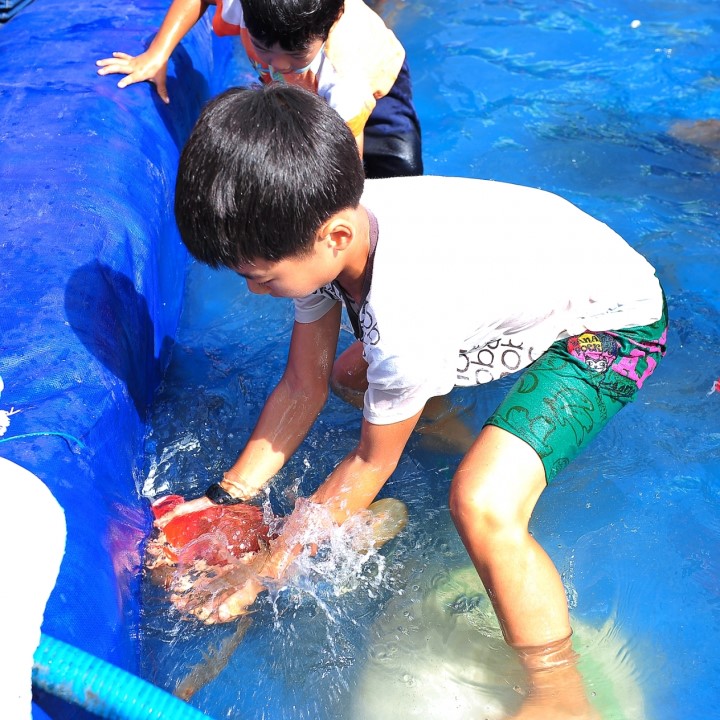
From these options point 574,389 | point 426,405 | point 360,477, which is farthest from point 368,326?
point 426,405

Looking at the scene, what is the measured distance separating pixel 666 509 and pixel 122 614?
1.41 metres

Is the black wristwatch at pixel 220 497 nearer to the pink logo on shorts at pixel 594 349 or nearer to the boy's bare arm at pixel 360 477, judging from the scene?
the boy's bare arm at pixel 360 477

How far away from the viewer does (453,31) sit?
4.90m

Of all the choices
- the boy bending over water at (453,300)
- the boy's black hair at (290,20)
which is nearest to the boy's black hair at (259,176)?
the boy bending over water at (453,300)

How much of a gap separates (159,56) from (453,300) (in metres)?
1.95

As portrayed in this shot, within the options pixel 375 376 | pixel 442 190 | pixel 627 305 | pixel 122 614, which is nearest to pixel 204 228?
pixel 375 376

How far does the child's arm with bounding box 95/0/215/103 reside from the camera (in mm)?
3152

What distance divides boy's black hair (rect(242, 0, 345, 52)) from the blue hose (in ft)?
5.83

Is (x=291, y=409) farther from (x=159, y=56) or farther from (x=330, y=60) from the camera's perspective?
(x=159, y=56)

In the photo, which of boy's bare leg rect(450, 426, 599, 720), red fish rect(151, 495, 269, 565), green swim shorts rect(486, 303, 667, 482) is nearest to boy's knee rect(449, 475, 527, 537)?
boy's bare leg rect(450, 426, 599, 720)

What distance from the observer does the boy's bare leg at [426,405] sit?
254 centimetres

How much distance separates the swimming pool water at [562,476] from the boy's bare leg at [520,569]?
0.12 meters

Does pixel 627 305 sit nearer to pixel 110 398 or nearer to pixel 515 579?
pixel 515 579

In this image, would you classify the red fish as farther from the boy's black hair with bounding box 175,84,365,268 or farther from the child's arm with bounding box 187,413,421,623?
the boy's black hair with bounding box 175,84,365,268
